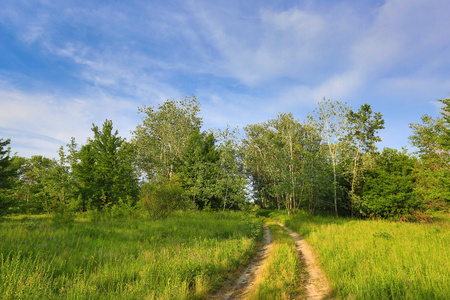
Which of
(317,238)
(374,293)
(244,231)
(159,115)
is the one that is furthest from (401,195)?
(159,115)

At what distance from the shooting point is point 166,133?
35906 mm

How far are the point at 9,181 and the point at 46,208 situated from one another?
55.7ft

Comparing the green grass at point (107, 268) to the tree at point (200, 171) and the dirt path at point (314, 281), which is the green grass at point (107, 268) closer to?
the dirt path at point (314, 281)

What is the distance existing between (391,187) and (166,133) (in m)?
31.8

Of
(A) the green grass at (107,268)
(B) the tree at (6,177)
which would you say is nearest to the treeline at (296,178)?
(B) the tree at (6,177)

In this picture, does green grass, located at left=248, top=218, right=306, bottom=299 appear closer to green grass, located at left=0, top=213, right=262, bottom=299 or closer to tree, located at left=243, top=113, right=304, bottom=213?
green grass, located at left=0, top=213, right=262, bottom=299

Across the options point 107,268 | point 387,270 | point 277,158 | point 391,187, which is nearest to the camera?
point 107,268

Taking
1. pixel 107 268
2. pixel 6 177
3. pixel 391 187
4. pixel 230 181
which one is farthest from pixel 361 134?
pixel 6 177

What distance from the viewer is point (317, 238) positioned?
1138 centimetres

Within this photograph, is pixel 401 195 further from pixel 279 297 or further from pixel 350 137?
pixel 279 297

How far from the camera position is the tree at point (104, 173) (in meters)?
25.4

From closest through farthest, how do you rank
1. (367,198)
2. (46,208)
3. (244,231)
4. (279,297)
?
(279,297), (244,231), (367,198), (46,208)

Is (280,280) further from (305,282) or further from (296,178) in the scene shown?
(296,178)

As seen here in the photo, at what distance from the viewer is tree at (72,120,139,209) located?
25.4 m
